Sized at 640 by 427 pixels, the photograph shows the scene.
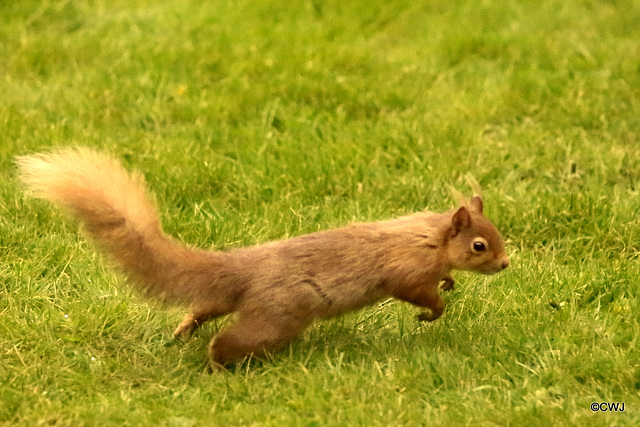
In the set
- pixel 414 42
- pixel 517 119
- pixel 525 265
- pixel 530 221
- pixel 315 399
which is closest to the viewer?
pixel 315 399

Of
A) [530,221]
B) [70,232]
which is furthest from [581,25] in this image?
[70,232]

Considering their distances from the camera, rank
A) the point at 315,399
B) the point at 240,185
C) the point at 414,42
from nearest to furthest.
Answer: the point at 315,399 → the point at 240,185 → the point at 414,42

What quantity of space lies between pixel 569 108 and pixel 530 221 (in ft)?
5.51

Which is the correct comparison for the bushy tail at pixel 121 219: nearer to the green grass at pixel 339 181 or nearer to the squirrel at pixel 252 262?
the squirrel at pixel 252 262

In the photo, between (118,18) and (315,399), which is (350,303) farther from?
(118,18)

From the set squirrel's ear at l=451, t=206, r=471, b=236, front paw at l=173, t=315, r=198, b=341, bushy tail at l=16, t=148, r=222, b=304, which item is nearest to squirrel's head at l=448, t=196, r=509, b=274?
squirrel's ear at l=451, t=206, r=471, b=236

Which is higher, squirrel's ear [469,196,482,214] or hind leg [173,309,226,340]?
squirrel's ear [469,196,482,214]

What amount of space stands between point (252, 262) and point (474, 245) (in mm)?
899

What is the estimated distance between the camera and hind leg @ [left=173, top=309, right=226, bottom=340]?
4078 millimetres

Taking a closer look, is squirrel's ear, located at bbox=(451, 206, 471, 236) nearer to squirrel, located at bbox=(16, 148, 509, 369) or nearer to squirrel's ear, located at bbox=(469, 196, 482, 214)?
squirrel, located at bbox=(16, 148, 509, 369)

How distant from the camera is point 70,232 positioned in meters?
5.10

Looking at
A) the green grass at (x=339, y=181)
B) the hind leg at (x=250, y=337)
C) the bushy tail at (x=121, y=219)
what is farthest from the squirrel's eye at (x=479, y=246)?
the bushy tail at (x=121, y=219)

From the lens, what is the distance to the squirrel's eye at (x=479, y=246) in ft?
13.6

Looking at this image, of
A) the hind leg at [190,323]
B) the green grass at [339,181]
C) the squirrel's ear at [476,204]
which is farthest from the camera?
the squirrel's ear at [476,204]
